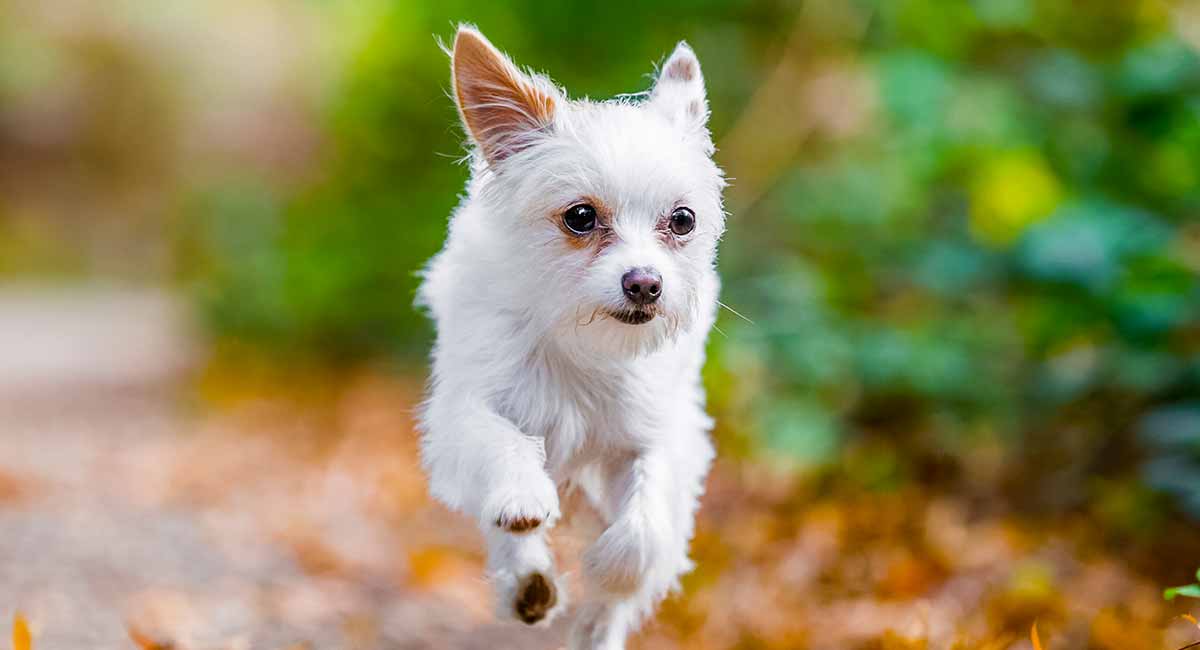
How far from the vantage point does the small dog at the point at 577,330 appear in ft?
9.36

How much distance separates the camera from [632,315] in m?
2.79

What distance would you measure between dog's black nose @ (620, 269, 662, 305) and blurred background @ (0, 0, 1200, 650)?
5.01 feet

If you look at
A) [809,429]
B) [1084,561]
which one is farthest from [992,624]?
[809,429]

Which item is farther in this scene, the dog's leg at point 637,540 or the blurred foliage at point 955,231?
the blurred foliage at point 955,231

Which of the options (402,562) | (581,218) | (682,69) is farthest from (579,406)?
(402,562)

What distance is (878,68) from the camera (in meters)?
6.75

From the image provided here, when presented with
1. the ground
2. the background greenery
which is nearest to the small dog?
the ground

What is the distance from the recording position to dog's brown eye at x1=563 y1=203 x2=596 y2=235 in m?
2.90

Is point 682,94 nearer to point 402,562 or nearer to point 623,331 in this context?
point 623,331

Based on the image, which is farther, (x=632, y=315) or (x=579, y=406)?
(x=579, y=406)

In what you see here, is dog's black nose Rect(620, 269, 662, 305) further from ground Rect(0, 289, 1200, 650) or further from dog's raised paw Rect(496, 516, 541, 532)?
ground Rect(0, 289, 1200, 650)

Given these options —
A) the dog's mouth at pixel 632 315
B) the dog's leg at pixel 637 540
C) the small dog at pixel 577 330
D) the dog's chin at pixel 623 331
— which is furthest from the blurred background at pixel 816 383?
the dog's mouth at pixel 632 315

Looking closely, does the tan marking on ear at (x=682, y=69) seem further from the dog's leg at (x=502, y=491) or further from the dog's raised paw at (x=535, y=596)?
the dog's raised paw at (x=535, y=596)

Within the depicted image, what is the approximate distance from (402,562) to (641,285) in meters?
3.74
